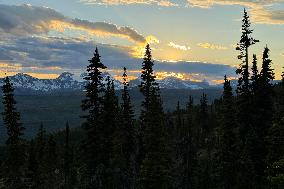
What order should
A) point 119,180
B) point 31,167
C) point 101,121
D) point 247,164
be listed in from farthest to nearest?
point 31,167 → point 119,180 → point 101,121 → point 247,164

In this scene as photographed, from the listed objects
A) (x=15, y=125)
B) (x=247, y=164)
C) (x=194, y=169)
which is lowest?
(x=194, y=169)

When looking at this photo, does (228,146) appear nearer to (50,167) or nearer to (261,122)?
(261,122)

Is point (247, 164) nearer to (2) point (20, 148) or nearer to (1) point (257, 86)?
(1) point (257, 86)

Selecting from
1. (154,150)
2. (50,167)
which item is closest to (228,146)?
(154,150)

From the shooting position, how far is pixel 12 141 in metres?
52.8

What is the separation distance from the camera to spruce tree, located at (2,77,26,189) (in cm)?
4922

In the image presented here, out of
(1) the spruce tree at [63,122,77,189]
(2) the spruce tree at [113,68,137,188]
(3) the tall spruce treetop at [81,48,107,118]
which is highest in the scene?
(3) the tall spruce treetop at [81,48,107,118]

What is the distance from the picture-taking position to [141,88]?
5444 centimetres

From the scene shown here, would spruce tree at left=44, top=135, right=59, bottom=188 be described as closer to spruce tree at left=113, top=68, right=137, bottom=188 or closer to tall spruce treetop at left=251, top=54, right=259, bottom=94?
spruce tree at left=113, top=68, right=137, bottom=188

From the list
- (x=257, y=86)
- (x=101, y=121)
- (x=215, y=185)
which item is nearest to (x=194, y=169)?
(x=215, y=185)

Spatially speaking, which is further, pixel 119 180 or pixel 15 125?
pixel 119 180

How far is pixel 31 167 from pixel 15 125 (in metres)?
26.0

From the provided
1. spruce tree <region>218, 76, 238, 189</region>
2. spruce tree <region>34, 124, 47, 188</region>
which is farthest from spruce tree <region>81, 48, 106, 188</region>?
spruce tree <region>34, 124, 47, 188</region>

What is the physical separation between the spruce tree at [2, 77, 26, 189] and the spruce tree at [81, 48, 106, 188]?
7563mm
